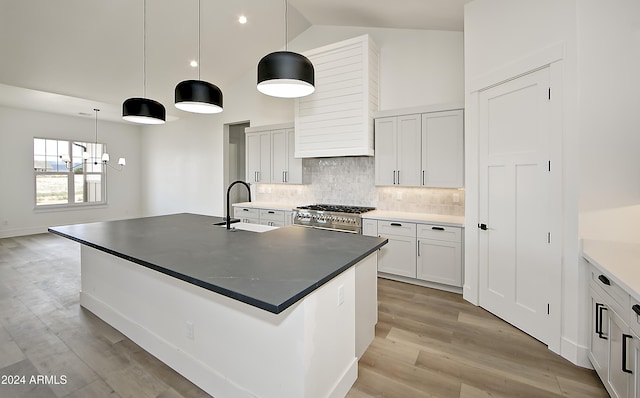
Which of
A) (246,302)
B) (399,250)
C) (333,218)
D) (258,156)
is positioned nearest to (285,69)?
(246,302)

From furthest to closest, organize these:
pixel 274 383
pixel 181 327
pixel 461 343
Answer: pixel 461 343
pixel 181 327
pixel 274 383

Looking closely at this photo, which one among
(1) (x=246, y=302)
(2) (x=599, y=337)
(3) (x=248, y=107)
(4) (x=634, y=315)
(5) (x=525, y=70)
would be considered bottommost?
(2) (x=599, y=337)

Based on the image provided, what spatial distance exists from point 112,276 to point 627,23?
15.1 feet

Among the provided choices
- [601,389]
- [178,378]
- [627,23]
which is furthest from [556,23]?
[178,378]

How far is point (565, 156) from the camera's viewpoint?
2.25m

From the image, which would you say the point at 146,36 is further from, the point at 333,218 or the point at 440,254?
the point at 440,254

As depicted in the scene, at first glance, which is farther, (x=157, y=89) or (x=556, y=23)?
(x=157, y=89)

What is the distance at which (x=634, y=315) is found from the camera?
57.1 inches

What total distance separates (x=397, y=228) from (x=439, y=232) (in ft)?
1.72

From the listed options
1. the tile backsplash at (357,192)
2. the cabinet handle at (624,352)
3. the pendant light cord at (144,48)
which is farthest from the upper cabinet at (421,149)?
the pendant light cord at (144,48)

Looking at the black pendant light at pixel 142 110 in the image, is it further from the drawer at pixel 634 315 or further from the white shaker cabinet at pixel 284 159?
the drawer at pixel 634 315

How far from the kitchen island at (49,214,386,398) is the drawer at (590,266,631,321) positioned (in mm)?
1365

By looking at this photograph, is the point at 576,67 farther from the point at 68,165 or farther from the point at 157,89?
the point at 68,165

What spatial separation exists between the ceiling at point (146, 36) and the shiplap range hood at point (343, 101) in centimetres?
56
